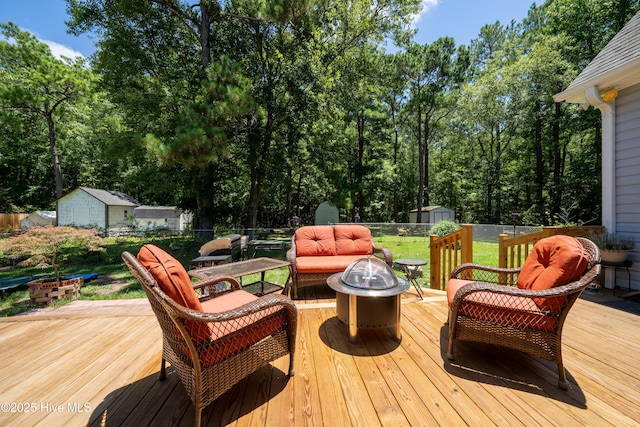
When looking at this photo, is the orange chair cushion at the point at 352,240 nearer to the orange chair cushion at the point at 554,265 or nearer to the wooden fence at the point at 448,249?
the wooden fence at the point at 448,249

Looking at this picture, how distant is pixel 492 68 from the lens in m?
15.9

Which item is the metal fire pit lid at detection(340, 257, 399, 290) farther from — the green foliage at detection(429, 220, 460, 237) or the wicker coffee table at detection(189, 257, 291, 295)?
the green foliage at detection(429, 220, 460, 237)

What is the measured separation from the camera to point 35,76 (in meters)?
13.9

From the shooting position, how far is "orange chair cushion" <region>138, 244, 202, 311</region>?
151 cm

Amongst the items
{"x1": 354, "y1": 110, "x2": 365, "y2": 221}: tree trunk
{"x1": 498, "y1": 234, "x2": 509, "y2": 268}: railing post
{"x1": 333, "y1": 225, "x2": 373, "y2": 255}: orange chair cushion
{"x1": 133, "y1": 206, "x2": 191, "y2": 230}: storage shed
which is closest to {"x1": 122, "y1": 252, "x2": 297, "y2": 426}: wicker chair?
{"x1": 333, "y1": 225, "x2": 373, "y2": 255}: orange chair cushion

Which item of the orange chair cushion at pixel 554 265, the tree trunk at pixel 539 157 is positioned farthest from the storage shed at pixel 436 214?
the orange chair cushion at pixel 554 265

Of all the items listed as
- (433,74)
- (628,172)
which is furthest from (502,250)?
(433,74)

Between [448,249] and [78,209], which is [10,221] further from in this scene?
[448,249]

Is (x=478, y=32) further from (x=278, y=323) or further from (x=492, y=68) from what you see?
(x=278, y=323)

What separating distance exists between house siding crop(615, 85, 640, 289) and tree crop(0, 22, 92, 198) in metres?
21.6

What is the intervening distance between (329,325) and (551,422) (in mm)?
1824

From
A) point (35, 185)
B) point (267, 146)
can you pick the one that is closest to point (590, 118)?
point (267, 146)

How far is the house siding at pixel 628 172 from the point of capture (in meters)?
3.76

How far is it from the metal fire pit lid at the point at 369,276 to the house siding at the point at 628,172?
4092 millimetres
